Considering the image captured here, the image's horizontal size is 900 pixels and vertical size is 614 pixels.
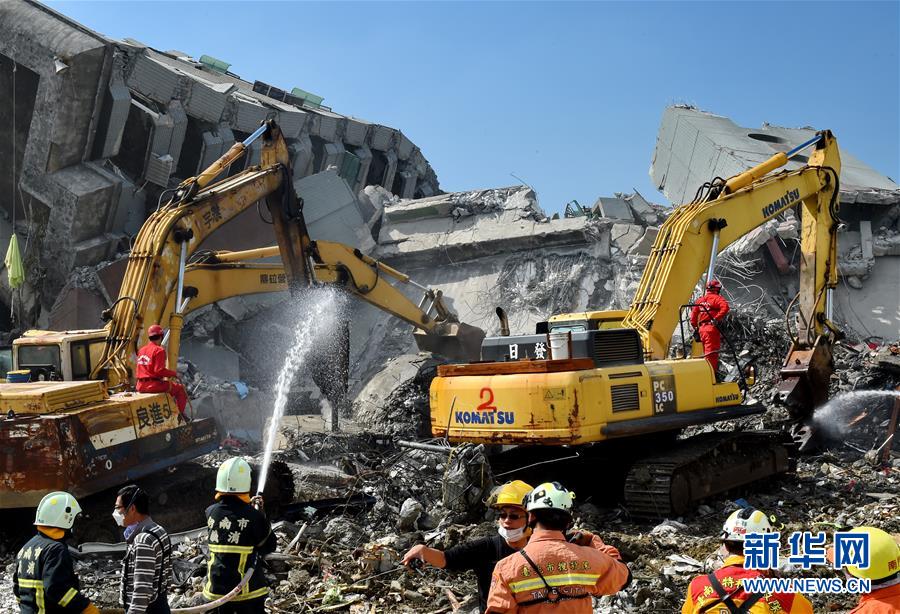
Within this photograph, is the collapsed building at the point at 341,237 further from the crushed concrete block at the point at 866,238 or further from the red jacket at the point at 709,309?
the red jacket at the point at 709,309

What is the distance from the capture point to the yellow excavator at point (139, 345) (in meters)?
9.00

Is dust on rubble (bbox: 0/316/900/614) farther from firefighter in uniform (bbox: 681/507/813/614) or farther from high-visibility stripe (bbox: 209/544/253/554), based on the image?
firefighter in uniform (bbox: 681/507/813/614)

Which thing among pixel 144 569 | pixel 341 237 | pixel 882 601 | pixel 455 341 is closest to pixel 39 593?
pixel 144 569

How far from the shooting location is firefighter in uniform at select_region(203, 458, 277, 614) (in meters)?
5.14

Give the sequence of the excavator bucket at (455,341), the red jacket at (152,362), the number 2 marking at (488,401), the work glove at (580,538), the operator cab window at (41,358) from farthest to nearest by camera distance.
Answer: the excavator bucket at (455,341), the operator cab window at (41,358), the red jacket at (152,362), the number 2 marking at (488,401), the work glove at (580,538)

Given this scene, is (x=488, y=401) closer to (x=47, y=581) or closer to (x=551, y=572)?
(x=47, y=581)

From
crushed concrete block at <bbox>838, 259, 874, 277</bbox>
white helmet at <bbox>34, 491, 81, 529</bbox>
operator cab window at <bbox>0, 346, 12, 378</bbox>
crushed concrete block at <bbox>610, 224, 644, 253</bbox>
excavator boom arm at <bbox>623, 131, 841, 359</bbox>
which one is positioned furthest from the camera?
crushed concrete block at <bbox>610, 224, 644, 253</bbox>

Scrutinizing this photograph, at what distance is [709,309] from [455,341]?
286 inches

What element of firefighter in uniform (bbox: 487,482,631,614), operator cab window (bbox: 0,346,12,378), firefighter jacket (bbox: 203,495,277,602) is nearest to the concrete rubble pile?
firefighter jacket (bbox: 203,495,277,602)

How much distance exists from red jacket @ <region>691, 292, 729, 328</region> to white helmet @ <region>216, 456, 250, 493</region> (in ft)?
21.0

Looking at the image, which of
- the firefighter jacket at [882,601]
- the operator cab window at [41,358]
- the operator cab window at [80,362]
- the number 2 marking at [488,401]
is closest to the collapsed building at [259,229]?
the operator cab window at [80,362]

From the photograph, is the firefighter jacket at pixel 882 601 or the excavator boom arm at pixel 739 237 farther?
the excavator boom arm at pixel 739 237

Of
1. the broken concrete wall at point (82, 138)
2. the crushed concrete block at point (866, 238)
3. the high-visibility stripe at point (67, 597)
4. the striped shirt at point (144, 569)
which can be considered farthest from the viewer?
the crushed concrete block at point (866, 238)

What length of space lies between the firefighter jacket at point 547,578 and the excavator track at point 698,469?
5.10 m
